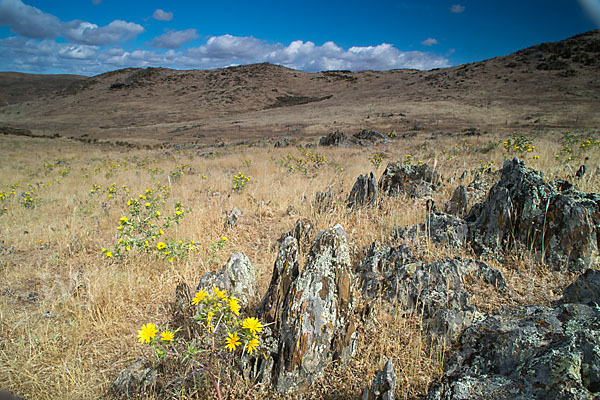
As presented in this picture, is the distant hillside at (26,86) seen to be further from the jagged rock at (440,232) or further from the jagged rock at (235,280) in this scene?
the jagged rock at (440,232)

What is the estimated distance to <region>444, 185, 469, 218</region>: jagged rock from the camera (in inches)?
180

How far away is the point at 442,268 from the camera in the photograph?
270 cm

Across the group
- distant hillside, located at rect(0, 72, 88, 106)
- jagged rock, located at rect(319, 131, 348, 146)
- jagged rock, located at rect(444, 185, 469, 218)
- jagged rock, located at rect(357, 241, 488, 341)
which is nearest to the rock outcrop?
jagged rock, located at rect(357, 241, 488, 341)

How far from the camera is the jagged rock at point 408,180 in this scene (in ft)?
19.6

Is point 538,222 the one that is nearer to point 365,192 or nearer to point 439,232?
point 439,232

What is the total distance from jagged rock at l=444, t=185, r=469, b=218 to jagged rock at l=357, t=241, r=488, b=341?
183cm

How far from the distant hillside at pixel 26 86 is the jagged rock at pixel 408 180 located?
110 metres

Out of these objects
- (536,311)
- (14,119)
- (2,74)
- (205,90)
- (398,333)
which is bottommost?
(398,333)

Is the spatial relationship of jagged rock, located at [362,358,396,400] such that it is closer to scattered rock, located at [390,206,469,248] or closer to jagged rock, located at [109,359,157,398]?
jagged rock, located at [109,359,157,398]

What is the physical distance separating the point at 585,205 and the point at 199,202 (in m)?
6.94

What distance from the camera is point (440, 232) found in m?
3.66

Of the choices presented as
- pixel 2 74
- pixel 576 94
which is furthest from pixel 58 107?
pixel 576 94

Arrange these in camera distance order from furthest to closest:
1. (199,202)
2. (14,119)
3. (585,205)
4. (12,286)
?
(14,119)
(199,202)
(12,286)
(585,205)

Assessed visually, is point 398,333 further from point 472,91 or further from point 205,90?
point 205,90
